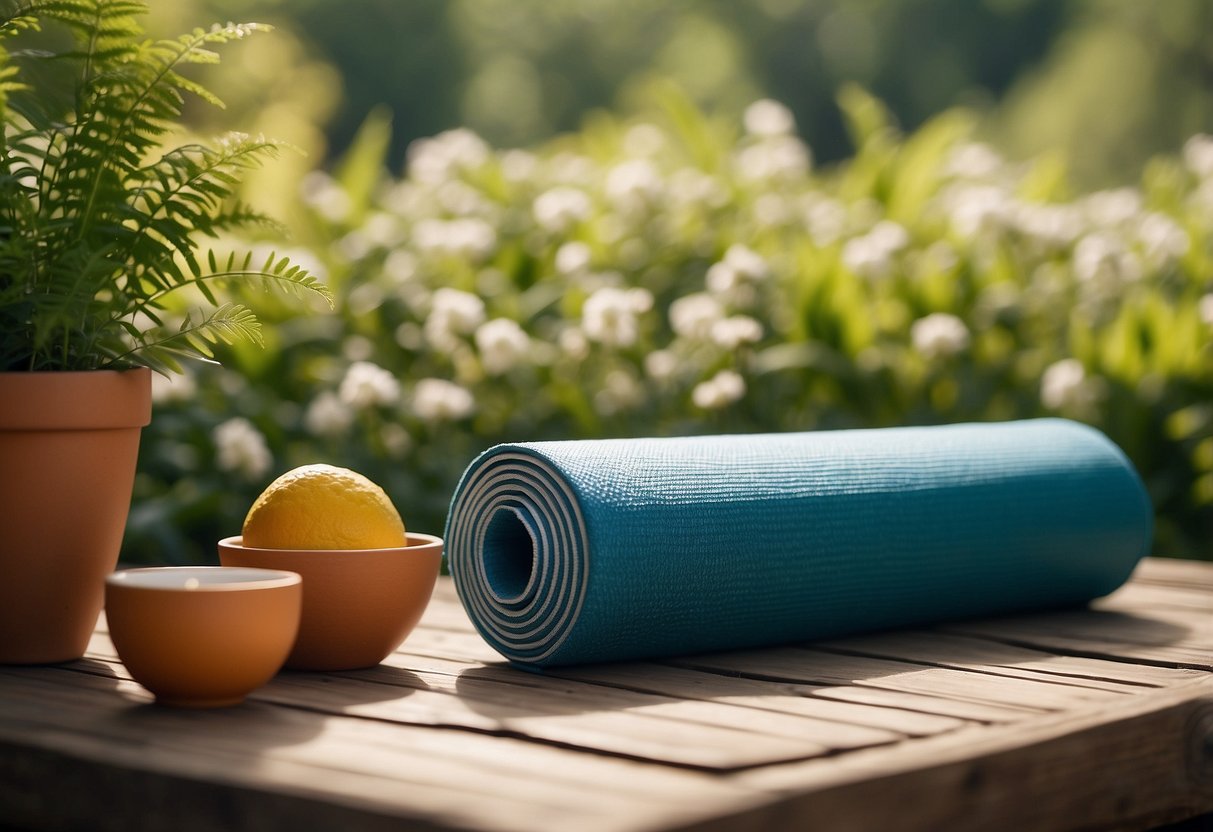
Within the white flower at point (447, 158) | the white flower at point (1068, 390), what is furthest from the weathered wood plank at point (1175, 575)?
the white flower at point (447, 158)

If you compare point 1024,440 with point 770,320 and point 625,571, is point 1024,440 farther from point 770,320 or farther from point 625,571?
point 770,320

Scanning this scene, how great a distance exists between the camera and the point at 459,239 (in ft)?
13.2

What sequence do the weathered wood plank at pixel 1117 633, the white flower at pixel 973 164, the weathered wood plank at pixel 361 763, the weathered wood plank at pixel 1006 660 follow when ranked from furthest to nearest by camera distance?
the white flower at pixel 973 164
the weathered wood plank at pixel 1117 633
the weathered wood plank at pixel 1006 660
the weathered wood plank at pixel 361 763

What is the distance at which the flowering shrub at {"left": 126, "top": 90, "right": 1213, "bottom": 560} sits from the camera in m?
3.61

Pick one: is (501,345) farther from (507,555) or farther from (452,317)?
(507,555)

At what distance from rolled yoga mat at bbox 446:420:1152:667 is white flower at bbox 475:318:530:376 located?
4.74 feet

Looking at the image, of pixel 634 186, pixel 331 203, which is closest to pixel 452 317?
pixel 634 186

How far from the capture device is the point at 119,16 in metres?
1.80

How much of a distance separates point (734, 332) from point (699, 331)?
0.57 ft

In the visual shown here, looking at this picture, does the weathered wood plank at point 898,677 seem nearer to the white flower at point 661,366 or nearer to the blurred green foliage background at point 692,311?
the blurred green foliage background at point 692,311

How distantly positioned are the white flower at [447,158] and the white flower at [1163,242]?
1.98m

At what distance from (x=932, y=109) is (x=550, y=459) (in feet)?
80.9

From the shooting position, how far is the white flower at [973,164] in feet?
16.0

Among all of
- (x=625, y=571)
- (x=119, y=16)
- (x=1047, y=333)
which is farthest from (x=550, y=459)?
(x=1047, y=333)
